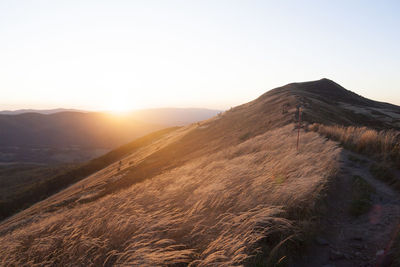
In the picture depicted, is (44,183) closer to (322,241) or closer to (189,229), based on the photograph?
(189,229)

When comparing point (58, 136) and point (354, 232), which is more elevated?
point (354, 232)

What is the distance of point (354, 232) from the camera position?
168 inches

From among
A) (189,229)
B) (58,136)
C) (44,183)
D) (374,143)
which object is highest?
(374,143)

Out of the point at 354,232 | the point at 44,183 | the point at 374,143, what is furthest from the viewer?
the point at 44,183

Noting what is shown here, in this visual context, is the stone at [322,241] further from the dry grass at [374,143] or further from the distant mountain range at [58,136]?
the distant mountain range at [58,136]

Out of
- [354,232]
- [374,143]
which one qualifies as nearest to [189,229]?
[354,232]

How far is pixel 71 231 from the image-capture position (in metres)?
4.70

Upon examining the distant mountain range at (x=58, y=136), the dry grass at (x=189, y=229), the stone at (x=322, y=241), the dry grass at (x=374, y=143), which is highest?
the dry grass at (x=374, y=143)

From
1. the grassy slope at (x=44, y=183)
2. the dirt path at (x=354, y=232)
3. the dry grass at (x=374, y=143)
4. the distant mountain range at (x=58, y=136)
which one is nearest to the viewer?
the dirt path at (x=354, y=232)

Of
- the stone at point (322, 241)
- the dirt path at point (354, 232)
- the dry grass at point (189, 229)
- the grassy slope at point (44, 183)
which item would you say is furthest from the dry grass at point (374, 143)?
the grassy slope at point (44, 183)

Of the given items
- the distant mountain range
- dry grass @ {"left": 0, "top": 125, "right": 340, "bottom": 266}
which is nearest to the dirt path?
dry grass @ {"left": 0, "top": 125, "right": 340, "bottom": 266}

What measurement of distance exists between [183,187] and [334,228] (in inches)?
137

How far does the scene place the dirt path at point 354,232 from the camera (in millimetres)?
3594

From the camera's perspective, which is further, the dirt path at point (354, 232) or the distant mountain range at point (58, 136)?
the distant mountain range at point (58, 136)
